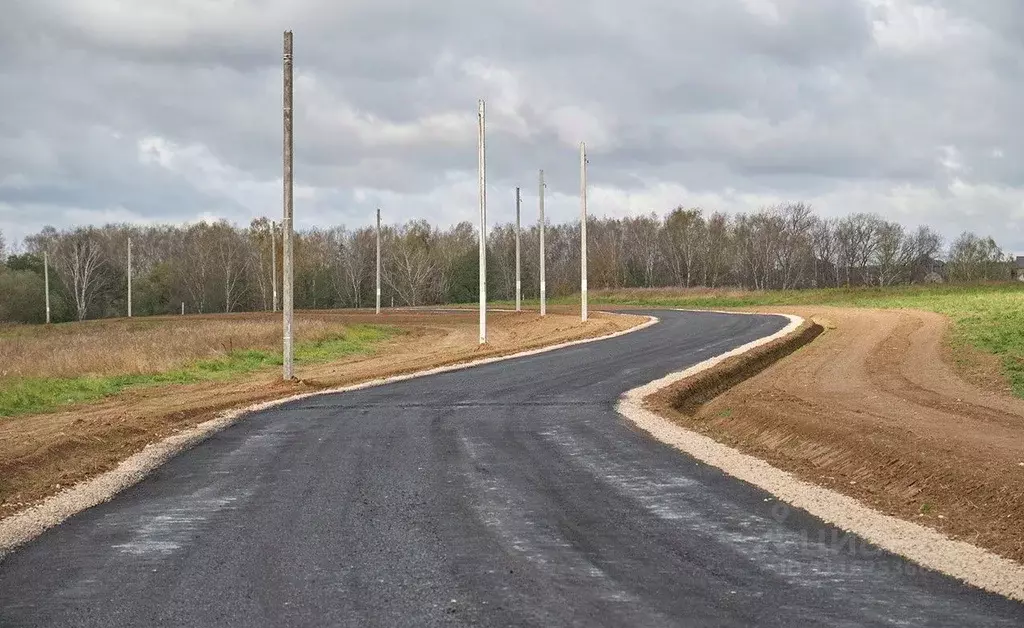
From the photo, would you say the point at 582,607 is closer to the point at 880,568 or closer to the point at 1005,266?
the point at 880,568

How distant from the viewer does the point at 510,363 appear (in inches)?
1018

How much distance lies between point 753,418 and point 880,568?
27.2ft

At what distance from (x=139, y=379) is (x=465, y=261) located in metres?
86.2

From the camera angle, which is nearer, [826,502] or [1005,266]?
[826,502]

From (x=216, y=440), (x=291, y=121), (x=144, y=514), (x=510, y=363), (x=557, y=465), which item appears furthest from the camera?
(x=510, y=363)

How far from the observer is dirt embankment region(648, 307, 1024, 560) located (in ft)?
28.9

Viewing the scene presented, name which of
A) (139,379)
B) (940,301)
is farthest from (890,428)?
(940,301)

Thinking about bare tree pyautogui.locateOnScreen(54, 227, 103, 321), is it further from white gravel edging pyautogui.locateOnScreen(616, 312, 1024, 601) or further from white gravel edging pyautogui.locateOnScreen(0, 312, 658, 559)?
white gravel edging pyautogui.locateOnScreen(616, 312, 1024, 601)

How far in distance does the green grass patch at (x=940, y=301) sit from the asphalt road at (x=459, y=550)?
1397 centimetres

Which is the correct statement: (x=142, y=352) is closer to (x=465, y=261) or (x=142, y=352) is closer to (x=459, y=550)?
(x=459, y=550)

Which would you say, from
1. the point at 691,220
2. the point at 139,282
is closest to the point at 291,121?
the point at 139,282

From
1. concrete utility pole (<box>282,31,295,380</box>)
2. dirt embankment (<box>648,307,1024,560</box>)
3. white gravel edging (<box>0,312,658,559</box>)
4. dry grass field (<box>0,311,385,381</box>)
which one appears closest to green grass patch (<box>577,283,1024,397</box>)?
dirt embankment (<box>648,307,1024,560</box>)

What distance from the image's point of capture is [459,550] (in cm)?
727

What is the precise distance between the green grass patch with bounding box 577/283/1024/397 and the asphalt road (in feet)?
45.8
